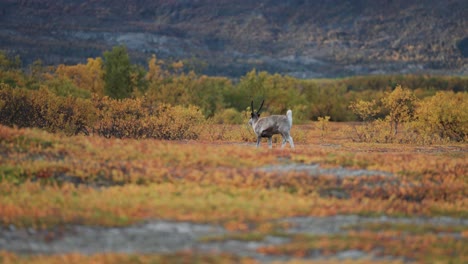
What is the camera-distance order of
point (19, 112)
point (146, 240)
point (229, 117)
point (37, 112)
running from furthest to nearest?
point (229, 117)
point (19, 112)
point (37, 112)
point (146, 240)

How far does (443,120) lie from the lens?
189ft

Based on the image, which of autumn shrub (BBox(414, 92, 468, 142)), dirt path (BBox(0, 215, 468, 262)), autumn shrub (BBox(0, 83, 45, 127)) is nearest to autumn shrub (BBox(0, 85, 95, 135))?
autumn shrub (BBox(0, 83, 45, 127))

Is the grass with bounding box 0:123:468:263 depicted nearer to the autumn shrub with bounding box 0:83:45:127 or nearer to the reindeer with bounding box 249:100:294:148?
the reindeer with bounding box 249:100:294:148

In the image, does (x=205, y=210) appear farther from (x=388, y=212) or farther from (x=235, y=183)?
(x=388, y=212)

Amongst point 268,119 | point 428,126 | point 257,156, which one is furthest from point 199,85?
point 257,156

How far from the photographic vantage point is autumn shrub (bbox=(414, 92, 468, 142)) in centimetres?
5716

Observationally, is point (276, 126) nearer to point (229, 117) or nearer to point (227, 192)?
point (227, 192)

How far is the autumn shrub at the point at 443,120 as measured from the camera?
5716 centimetres

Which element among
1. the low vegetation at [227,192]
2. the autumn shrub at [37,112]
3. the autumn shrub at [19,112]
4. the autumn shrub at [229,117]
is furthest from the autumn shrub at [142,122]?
the autumn shrub at [229,117]

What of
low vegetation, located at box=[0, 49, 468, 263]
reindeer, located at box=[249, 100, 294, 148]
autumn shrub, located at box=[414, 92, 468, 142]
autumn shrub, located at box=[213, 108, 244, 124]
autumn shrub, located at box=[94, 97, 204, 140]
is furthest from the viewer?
autumn shrub, located at box=[213, 108, 244, 124]

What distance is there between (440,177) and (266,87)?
74230mm

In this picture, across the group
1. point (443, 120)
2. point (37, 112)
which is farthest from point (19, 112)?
point (443, 120)

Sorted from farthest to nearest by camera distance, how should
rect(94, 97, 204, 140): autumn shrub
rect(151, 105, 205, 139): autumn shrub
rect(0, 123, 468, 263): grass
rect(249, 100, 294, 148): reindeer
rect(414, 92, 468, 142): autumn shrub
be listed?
1. rect(414, 92, 468, 142): autumn shrub
2. rect(151, 105, 205, 139): autumn shrub
3. rect(94, 97, 204, 140): autumn shrub
4. rect(249, 100, 294, 148): reindeer
5. rect(0, 123, 468, 263): grass

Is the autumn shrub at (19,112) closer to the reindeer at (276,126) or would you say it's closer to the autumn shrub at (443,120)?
the reindeer at (276,126)
